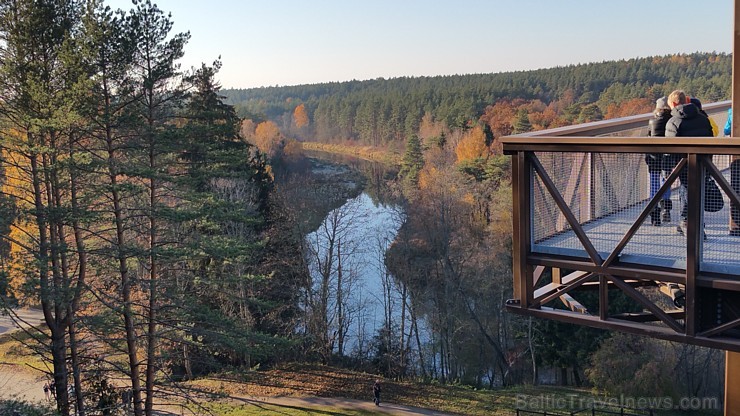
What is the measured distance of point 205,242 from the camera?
15.4m

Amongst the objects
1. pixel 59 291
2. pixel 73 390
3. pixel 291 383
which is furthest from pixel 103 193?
pixel 291 383

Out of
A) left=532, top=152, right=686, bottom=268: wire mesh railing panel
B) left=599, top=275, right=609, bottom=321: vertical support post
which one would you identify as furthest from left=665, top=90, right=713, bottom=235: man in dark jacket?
left=599, top=275, right=609, bottom=321: vertical support post

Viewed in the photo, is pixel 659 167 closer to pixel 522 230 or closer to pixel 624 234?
pixel 624 234

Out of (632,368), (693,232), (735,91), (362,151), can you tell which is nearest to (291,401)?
(632,368)

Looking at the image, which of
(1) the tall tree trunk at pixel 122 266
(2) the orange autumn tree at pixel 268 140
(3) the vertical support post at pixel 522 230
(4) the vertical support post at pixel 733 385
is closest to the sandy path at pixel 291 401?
(1) the tall tree trunk at pixel 122 266

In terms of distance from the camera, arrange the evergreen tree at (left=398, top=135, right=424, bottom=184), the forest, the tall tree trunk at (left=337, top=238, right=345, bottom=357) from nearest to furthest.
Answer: the forest → the tall tree trunk at (left=337, top=238, right=345, bottom=357) → the evergreen tree at (left=398, top=135, right=424, bottom=184)

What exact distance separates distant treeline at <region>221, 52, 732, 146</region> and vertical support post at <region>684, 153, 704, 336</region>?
25.7m

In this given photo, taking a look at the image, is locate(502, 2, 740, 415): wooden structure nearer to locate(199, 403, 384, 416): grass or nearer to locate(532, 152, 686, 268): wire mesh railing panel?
locate(532, 152, 686, 268): wire mesh railing panel

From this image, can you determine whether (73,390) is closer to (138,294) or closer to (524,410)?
(138,294)

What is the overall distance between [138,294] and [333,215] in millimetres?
8542

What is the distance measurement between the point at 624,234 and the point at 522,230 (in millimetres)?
634

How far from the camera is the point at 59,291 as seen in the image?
12.5m

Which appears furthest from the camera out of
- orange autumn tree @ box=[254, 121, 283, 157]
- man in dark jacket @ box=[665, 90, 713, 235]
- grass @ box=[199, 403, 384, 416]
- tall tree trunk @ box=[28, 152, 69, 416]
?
orange autumn tree @ box=[254, 121, 283, 157]

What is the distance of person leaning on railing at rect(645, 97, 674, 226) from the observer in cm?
392
